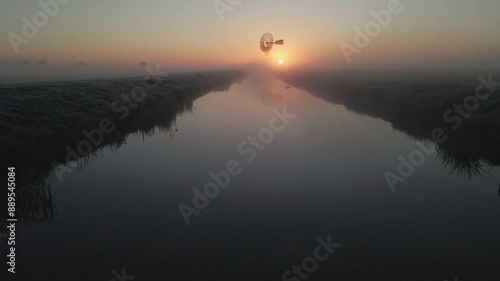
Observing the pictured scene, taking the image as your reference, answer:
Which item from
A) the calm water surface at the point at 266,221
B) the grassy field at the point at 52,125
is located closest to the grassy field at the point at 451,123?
the calm water surface at the point at 266,221

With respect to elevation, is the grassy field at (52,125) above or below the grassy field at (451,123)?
above

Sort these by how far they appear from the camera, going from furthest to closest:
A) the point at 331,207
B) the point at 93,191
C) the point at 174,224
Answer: the point at 93,191
the point at 331,207
the point at 174,224

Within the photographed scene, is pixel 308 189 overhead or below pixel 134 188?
below

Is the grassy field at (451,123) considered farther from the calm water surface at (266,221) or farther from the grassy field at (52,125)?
the grassy field at (52,125)

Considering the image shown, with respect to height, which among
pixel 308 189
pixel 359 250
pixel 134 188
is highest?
pixel 134 188

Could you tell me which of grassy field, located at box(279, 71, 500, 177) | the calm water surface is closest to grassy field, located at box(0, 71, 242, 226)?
the calm water surface

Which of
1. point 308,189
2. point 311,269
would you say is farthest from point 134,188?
point 311,269

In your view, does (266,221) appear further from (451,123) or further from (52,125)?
(451,123)

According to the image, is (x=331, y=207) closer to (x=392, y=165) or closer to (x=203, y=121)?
(x=392, y=165)

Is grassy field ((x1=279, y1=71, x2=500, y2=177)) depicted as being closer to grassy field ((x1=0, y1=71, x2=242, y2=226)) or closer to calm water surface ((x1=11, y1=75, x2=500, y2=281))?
calm water surface ((x1=11, y1=75, x2=500, y2=281))
